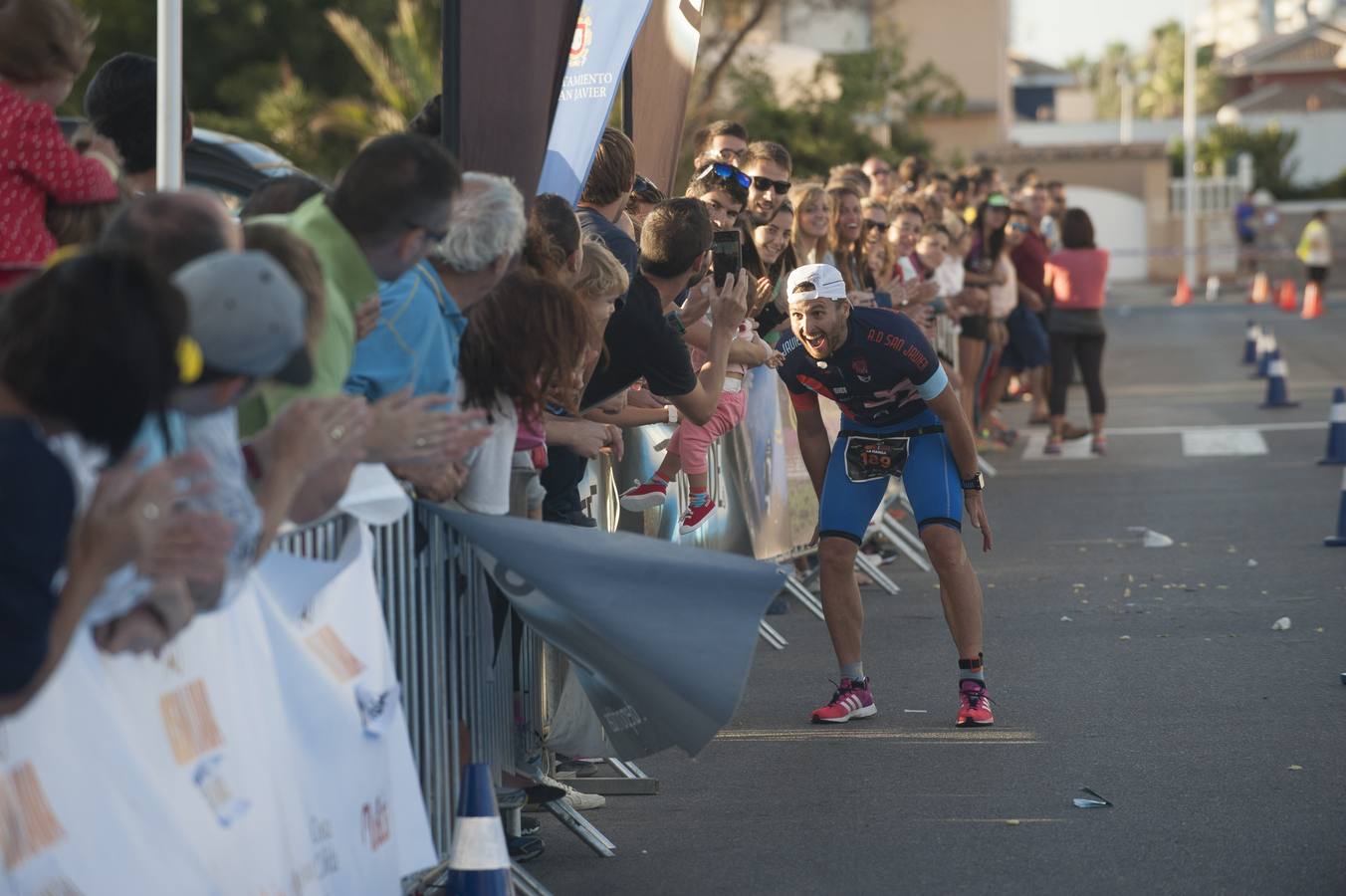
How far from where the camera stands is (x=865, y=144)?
33438 millimetres

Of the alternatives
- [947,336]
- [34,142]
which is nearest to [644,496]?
[34,142]

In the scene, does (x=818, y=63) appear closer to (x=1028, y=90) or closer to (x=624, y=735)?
(x=624, y=735)

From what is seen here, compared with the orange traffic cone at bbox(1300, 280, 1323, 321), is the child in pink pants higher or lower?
higher

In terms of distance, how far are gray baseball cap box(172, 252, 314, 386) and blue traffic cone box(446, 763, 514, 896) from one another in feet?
5.15

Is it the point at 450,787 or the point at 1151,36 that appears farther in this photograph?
the point at 1151,36

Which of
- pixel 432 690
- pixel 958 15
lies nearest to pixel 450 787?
pixel 432 690

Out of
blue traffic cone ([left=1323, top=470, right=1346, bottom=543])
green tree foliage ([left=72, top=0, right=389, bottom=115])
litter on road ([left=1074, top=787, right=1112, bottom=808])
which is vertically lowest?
blue traffic cone ([left=1323, top=470, right=1346, bottom=543])

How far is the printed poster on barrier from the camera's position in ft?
24.6

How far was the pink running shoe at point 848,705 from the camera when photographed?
25.7 feet

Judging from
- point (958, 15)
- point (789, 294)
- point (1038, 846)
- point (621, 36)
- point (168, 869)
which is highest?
point (958, 15)

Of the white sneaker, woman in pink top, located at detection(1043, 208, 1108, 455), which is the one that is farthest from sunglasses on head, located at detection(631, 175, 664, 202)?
woman in pink top, located at detection(1043, 208, 1108, 455)

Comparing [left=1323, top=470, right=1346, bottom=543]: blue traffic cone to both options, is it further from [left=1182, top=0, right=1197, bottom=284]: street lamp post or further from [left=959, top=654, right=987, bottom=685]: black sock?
[left=1182, top=0, right=1197, bottom=284]: street lamp post

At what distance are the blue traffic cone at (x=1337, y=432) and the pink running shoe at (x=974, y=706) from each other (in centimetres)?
963

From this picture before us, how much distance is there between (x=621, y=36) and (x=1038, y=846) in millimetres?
3881
